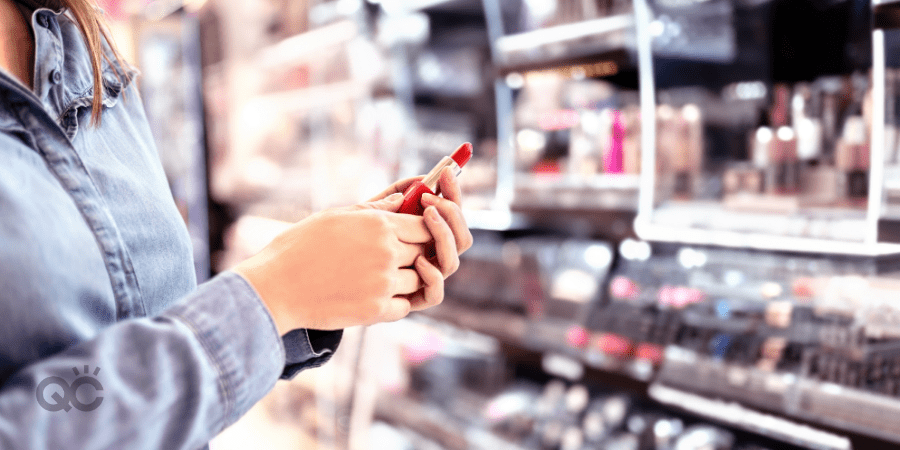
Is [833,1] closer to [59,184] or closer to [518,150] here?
[518,150]

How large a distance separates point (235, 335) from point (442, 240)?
0.23m

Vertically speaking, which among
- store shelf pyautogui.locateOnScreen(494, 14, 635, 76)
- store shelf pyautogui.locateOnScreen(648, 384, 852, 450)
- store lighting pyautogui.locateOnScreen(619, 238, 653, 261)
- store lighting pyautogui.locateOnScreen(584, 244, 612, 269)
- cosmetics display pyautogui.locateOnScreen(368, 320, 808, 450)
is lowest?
cosmetics display pyautogui.locateOnScreen(368, 320, 808, 450)

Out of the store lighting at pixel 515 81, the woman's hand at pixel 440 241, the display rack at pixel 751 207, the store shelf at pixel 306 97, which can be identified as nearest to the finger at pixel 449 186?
the woman's hand at pixel 440 241

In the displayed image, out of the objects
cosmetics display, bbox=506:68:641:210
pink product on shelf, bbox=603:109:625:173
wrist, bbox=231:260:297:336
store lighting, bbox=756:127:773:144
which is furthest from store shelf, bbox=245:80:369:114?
wrist, bbox=231:260:297:336

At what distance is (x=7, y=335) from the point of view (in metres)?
0.49

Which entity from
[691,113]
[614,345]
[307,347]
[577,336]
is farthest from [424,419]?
[307,347]

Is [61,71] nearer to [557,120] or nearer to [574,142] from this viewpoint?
[574,142]

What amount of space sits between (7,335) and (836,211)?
4.69 feet

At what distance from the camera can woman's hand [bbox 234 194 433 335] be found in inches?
21.6

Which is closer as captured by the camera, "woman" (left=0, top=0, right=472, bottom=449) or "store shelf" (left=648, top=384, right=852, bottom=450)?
"woman" (left=0, top=0, right=472, bottom=449)

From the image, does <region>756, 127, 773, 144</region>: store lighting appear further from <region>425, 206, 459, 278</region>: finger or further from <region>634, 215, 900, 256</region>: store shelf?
<region>425, 206, 459, 278</region>: finger

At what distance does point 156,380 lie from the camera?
1.55ft

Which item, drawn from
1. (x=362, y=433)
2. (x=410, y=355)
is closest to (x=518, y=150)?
(x=410, y=355)

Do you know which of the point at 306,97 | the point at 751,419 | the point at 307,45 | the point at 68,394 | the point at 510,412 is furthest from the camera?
→ the point at 306,97
